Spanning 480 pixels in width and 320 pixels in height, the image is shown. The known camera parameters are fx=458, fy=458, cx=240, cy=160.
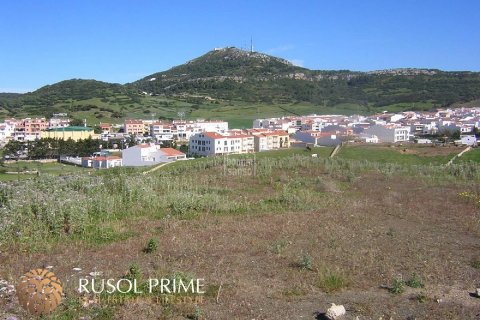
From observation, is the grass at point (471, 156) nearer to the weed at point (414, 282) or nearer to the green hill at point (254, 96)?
the weed at point (414, 282)

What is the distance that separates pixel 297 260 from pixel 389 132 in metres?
57.9

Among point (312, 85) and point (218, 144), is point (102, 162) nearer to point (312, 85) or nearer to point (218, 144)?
point (218, 144)

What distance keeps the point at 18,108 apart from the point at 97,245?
108 m

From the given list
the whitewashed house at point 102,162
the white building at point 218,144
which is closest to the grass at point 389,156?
the white building at point 218,144

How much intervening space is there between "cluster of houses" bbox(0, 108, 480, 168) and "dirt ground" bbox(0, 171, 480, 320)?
125 ft

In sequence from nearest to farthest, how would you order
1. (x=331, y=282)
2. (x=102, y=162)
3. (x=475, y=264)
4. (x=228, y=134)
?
(x=331, y=282), (x=475, y=264), (x=102, y=162), (x=228, y=134)

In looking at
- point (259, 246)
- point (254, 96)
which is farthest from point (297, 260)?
point (254, 96)

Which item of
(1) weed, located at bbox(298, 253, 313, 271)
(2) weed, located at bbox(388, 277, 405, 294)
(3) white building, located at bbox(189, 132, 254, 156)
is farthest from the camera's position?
(3) white building, located at bbox(189, 132, 254, 156)

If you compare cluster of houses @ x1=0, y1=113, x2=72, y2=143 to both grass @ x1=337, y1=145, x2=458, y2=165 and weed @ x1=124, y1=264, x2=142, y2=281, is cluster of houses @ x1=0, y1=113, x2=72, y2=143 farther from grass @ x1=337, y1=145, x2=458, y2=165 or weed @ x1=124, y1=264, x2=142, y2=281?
weed @ x1=124, y1=264, x2=142, y2=281

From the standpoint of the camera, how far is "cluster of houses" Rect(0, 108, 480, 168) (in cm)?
4981

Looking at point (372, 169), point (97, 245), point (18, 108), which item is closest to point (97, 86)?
point (18, 108)

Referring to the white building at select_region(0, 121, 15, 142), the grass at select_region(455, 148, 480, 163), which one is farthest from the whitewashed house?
the grass at select_region(455, 148, 480, 163)

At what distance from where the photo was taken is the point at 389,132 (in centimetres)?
6206

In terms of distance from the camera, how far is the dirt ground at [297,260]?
226 inches
